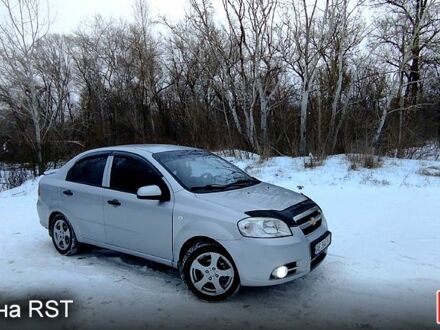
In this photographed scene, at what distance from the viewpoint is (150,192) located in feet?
14.5

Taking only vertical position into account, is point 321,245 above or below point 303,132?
below

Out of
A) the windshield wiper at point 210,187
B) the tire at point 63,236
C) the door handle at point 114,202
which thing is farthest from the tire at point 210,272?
the tire at point 63,236

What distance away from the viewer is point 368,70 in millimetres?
21047

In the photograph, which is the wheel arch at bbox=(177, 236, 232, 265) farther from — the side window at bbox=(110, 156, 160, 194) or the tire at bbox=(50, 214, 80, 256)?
the tire at bbox=(50, 214, 80, 256)

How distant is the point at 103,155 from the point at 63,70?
3942 cm

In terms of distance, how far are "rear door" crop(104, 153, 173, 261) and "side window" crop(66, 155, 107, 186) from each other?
9.5 inches

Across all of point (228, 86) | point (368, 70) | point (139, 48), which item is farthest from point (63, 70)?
point (368, 70)

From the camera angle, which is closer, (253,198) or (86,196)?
(253,198)

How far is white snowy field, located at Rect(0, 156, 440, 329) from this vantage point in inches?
149

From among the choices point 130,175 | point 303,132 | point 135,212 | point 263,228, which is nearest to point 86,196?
point 130,175

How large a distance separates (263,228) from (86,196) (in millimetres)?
2600

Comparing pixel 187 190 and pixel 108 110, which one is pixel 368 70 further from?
pixel 108 110

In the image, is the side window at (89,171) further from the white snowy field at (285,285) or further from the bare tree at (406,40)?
the bare tree at (406,40)

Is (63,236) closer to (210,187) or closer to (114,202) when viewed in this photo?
(114,202)
